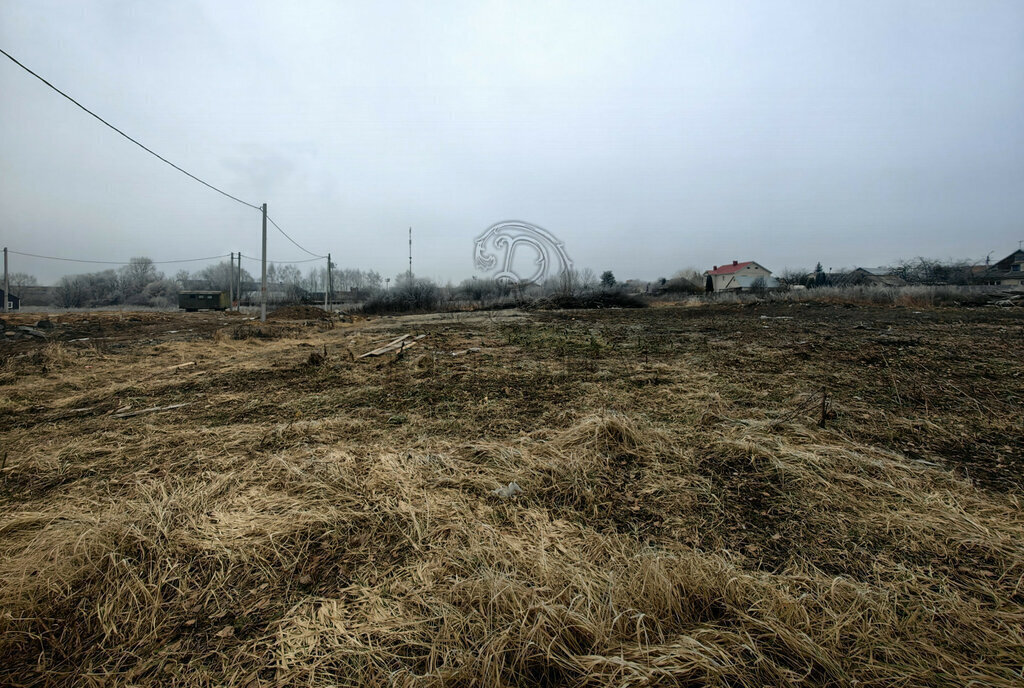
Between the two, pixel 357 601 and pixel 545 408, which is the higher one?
pixel 545 408

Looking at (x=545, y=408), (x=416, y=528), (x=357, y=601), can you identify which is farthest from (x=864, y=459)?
(x=357, y=601)

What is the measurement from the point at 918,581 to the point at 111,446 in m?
4.91

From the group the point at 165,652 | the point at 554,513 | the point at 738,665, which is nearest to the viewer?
the point at 738,665

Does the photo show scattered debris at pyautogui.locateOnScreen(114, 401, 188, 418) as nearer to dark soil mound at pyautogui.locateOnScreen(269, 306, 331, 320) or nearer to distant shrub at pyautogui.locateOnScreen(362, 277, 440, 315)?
dark soil mound at pyautogui.locateOnScreen(269, 306, 331, 320)

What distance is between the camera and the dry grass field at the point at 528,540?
4.03 feet

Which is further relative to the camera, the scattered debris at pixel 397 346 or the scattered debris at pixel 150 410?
the scattered debris at pixel 397 346

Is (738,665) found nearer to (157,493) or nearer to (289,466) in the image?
(289,466)

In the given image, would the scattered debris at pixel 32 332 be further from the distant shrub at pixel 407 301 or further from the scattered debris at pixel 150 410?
the distant shrub at pixel 407 301

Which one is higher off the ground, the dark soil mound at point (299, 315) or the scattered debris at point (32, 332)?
the dark soil mound at point (299, 315)

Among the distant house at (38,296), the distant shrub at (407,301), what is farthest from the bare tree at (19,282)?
the distant shrub at (407,301)

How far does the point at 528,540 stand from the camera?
1.80 metres

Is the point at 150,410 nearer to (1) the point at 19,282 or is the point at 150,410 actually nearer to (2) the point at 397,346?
(2) the point at 397,346

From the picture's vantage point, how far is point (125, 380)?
5238 mm

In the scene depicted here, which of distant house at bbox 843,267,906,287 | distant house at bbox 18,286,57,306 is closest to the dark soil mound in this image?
distant house at bbox 843,267,906,287
